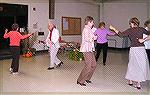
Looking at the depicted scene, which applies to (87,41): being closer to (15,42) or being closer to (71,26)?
(15,42)

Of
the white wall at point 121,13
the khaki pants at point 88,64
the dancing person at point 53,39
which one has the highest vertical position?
the white wall at point 121,13

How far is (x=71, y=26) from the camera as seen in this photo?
12867 millimetres

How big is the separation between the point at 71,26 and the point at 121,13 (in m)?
3.09

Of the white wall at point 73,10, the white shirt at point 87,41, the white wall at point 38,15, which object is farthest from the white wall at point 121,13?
the white shirt at point 87,41

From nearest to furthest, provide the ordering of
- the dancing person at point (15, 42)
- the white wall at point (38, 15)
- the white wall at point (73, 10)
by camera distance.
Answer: the dancing person at point (15, 42) < the white wall at point (38, 15) < the white wall at point (73, 10)

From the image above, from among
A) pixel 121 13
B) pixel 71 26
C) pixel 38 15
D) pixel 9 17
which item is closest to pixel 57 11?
pixel 38 15

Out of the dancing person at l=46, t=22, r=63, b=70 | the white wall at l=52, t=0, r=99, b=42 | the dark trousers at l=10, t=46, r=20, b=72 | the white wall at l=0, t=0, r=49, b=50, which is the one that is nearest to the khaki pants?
the dancing person at l=46, t=22, r=63, b=70

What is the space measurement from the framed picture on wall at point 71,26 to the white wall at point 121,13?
2.05m

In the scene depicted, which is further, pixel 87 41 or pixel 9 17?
pixel 9 17

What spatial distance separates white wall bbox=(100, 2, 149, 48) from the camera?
512 inches

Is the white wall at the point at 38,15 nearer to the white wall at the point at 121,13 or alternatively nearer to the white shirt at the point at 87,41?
the white wall at the point at 121,13

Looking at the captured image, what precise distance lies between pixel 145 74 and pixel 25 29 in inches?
260

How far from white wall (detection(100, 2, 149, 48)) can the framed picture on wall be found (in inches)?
80.7

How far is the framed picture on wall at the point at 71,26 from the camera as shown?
12414 millimetres
